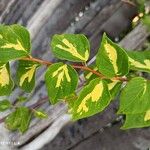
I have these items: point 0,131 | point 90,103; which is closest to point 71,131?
point 0,131

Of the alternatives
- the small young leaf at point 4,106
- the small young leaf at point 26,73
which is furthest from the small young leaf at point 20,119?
the small young leaf at point 26,73

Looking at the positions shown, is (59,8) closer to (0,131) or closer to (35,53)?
(35,53)

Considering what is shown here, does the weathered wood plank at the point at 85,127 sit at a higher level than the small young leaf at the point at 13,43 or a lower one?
lower

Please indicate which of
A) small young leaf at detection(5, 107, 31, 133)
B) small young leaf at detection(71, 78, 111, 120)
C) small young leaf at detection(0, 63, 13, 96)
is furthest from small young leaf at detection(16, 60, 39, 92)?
small young leaf at detection(5, 107, 31, 133)

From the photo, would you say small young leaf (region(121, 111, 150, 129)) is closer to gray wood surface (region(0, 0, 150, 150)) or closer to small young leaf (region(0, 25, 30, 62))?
small young leaf (region(0, 25, 30, 62))

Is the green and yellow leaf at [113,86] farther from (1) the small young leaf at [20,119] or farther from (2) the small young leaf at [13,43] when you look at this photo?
(1) the small young leaf at [20,119]
